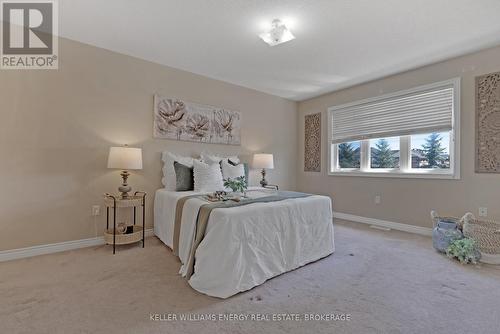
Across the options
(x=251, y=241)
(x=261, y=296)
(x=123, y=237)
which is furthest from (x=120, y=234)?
(x=261, y=296)

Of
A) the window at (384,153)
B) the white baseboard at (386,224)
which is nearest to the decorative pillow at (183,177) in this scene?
the white baseboard at (386,224)

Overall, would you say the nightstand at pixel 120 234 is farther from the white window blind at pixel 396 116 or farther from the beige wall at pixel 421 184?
the white window blind at pixel 396 116

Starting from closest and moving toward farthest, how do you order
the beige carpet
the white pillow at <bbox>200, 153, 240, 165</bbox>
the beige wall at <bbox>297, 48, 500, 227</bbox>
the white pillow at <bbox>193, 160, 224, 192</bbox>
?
the beige carpet → the beige wall at <bbox>297, 48, 500, 227</bbox> → the white pillow at <bbox>193, 160, 224, 192</bbox> → the white pillow at <bbox>200, 153, 240, 165</bbox>

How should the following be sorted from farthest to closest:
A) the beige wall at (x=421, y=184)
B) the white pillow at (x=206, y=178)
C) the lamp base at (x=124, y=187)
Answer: the white pillow at (x=206, y=178) < the beige wall at (x=421, y=184) < the lamp base at (x=124, y=187)

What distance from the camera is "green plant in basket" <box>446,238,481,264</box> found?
2.30 metres

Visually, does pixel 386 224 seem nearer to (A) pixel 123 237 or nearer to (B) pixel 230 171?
(B) pixel 230 171

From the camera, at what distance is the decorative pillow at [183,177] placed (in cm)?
298

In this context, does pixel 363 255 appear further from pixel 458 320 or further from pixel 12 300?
pixel 12 300

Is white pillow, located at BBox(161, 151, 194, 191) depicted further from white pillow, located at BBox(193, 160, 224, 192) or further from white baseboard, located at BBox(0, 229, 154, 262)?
white baseboard, located at BBox(0, 229, 154, 262)

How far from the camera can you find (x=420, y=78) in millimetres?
3332

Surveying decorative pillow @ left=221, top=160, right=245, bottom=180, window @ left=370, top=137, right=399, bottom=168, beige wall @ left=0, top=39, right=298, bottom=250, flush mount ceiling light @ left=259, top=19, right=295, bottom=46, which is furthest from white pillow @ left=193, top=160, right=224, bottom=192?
window @ left=370, top=137, right=399, bottom=168

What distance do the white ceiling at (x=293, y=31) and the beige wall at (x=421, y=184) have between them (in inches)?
8.0

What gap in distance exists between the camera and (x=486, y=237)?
2.34 meters

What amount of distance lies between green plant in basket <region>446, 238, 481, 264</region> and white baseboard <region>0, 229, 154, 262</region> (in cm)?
399
